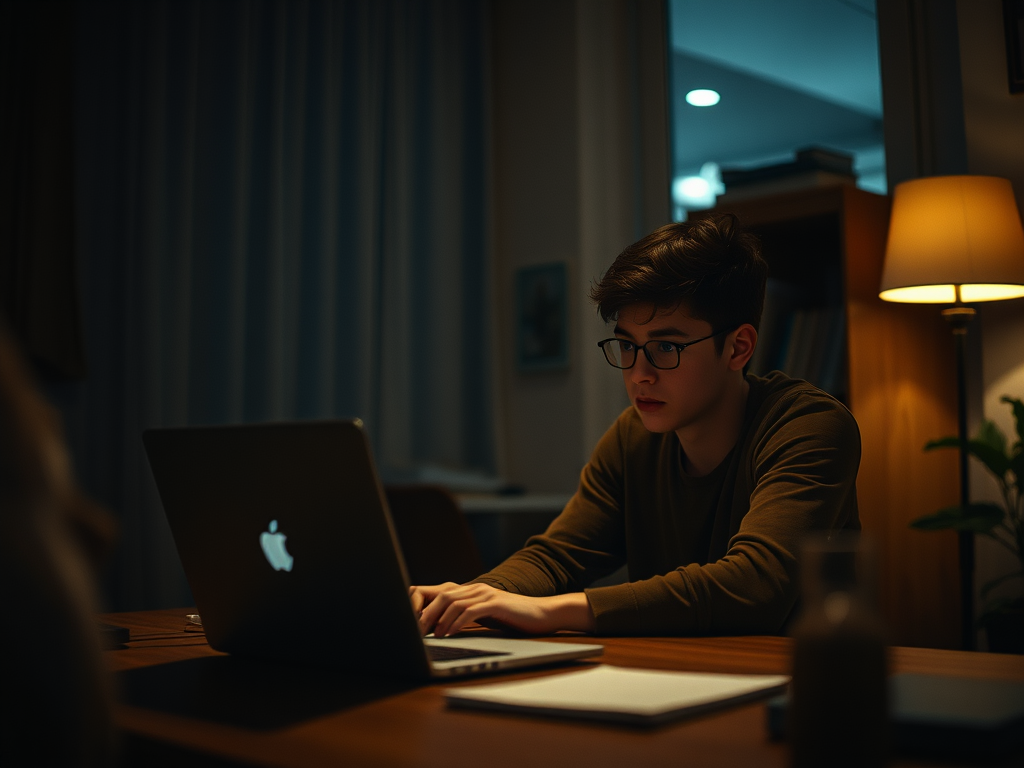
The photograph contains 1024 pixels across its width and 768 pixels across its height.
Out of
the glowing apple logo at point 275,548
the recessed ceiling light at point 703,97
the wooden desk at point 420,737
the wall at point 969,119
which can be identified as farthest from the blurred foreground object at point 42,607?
the recessed ceiling light at point 703,97

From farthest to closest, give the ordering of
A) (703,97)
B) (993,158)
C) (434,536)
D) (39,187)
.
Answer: (703,97), (993,158), (39,187), (434,536)

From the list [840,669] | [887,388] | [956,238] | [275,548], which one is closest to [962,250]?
[956,238]

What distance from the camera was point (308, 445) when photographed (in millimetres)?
870

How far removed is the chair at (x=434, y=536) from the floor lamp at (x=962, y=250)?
123cm

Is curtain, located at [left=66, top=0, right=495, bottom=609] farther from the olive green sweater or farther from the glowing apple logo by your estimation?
the glowing apple logo

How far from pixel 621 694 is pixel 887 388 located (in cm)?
213

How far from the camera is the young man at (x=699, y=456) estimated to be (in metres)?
1.31

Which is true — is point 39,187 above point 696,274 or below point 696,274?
above

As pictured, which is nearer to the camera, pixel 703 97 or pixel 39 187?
pixel 39 187

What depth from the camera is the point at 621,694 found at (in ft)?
2.55

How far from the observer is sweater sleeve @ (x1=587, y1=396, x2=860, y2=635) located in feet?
3.98

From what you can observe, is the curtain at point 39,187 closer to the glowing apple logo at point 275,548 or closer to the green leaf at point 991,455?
the glowing apple logo at point 275,548

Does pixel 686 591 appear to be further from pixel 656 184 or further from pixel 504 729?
pixel 656 184

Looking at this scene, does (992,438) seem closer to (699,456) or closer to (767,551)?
(699,456)
